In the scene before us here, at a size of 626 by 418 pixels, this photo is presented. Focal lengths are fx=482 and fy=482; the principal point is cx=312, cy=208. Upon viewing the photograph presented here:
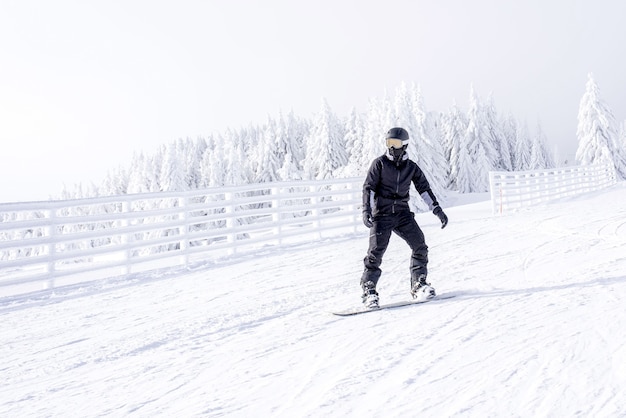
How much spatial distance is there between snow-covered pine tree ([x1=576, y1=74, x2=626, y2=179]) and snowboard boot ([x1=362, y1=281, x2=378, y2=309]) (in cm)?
4520

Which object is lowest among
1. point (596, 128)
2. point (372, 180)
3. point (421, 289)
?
point (421, 289)

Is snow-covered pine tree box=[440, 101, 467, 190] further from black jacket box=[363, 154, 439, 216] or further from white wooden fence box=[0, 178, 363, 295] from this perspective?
black jacket box=[363, 154, 439, 216]

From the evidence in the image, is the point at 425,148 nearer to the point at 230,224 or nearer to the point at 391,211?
the point at 230,224

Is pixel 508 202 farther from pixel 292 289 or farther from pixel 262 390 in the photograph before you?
pixel 262 390

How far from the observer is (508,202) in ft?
61.7

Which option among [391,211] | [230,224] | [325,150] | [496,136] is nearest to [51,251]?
[230,224]

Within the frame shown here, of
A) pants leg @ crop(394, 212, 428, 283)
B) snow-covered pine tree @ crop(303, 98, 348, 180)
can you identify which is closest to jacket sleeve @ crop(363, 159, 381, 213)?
pants leg @ crop(394, 212, 428, 283)

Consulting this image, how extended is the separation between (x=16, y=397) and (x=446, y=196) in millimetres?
51259

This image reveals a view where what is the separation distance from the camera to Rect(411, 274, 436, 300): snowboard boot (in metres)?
5.05

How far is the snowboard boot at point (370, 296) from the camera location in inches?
192

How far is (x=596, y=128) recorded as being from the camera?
43.3m

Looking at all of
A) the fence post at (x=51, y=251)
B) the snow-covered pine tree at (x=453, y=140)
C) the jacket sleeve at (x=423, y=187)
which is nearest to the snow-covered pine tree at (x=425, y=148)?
the snow-covered pine tree at (x=453, y=140)

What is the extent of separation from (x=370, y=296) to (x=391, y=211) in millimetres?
942

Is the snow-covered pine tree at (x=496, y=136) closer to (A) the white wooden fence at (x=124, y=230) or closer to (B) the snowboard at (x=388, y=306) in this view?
(A) the white wooden fence at (x=124, y=230)
